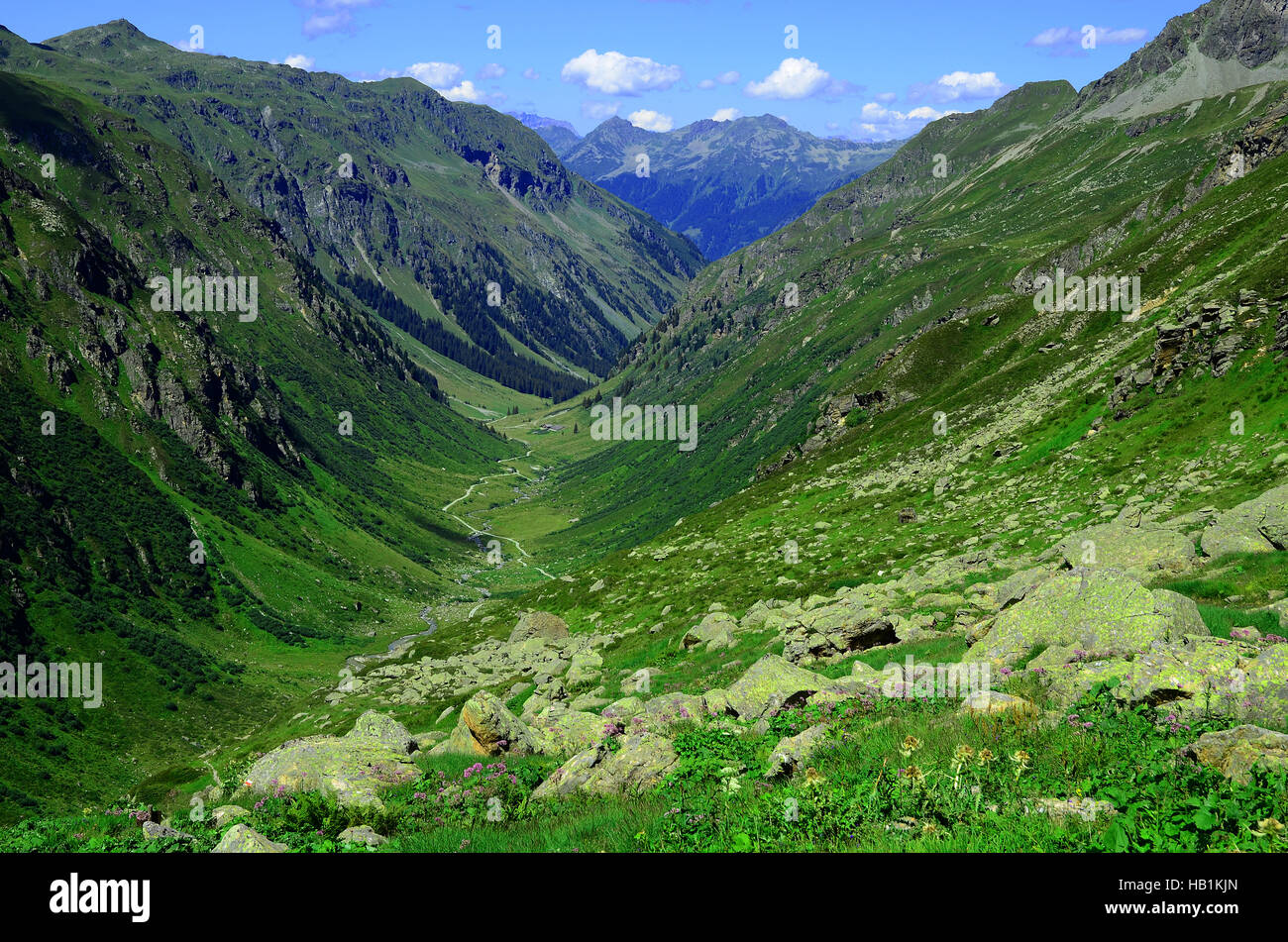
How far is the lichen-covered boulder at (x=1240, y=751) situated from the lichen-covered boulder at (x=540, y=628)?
221ft

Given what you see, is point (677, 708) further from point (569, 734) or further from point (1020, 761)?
point (1020, 761)

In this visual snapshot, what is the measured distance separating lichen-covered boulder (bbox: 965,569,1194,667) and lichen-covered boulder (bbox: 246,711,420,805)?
1524 cm

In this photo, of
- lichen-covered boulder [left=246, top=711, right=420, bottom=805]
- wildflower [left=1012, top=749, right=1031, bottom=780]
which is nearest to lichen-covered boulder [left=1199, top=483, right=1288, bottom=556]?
wildflower [left=1012, top=749, right=1031, bottom=780]

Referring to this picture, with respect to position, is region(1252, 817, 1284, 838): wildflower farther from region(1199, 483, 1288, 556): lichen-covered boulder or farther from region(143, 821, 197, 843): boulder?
region(1199, 483, 1288, 556): lichen-covered boulder

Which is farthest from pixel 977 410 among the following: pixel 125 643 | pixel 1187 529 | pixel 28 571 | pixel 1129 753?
pixel 28 571

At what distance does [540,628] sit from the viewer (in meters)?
77.1

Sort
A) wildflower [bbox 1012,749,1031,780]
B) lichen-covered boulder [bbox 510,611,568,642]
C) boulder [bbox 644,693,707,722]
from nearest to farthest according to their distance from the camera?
wildflower [bbox 1012,749,1031,780] → boulder [bbox 644,693,707,722] → lichen-covered boulder [bbox 510,611,568,642]

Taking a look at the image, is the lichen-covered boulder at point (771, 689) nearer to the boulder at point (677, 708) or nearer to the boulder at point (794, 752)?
the boulder at point (677, 708)

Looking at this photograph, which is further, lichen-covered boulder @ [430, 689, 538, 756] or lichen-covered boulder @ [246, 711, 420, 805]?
lichen-covered boulder @ [430, 689, 538, 756]

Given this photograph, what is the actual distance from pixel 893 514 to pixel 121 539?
536ft

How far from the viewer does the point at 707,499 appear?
190m

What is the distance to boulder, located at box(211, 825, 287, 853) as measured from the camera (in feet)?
36.7

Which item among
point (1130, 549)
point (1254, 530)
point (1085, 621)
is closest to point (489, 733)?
point (1085, 621)
